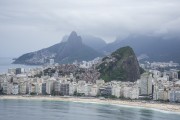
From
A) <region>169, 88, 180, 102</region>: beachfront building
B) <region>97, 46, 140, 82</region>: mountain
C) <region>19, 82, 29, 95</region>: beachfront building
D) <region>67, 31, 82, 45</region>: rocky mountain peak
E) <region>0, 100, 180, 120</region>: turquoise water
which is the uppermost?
<region>67, 31, 82, 45</region>: rocky mountain peak

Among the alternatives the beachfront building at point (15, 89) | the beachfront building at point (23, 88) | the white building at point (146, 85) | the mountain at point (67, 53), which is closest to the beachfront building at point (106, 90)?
the white building at point (146, 85)

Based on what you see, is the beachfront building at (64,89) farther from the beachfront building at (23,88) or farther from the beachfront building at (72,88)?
the beachfront building at (23,88)

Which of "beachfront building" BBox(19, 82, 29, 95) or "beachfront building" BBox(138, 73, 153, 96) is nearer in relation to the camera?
"beachfront building" BBox(138, 73, 153, 96)

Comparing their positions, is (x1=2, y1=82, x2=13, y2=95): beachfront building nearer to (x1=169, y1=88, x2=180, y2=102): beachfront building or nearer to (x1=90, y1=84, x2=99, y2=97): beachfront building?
(x1=90, y1=84, x2=99, y2=97): beachfront building

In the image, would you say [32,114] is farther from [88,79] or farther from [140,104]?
[88,79]

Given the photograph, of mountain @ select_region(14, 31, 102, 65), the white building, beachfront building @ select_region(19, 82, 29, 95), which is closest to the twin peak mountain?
mountain @ select_region(14, 31, 102, 65)

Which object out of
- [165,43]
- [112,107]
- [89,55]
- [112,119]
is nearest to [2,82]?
[112,107]

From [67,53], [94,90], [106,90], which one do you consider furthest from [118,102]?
[67,53]

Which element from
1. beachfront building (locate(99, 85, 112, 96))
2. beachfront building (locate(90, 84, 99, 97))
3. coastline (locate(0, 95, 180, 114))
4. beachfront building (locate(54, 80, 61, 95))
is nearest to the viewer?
coastline (locate(0, 95, 180, 114))

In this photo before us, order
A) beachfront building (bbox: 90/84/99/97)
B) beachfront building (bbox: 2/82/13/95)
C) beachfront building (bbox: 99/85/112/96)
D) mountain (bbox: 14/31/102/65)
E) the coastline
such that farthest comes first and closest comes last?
mountain (bbox: 14/31/102/65)
beachfront building (bbox: 2/82/13/95)
beachfront building (bbox: 90/84/99/97)
beachfront building (bbox: 99/85/112/96)
the coastline
